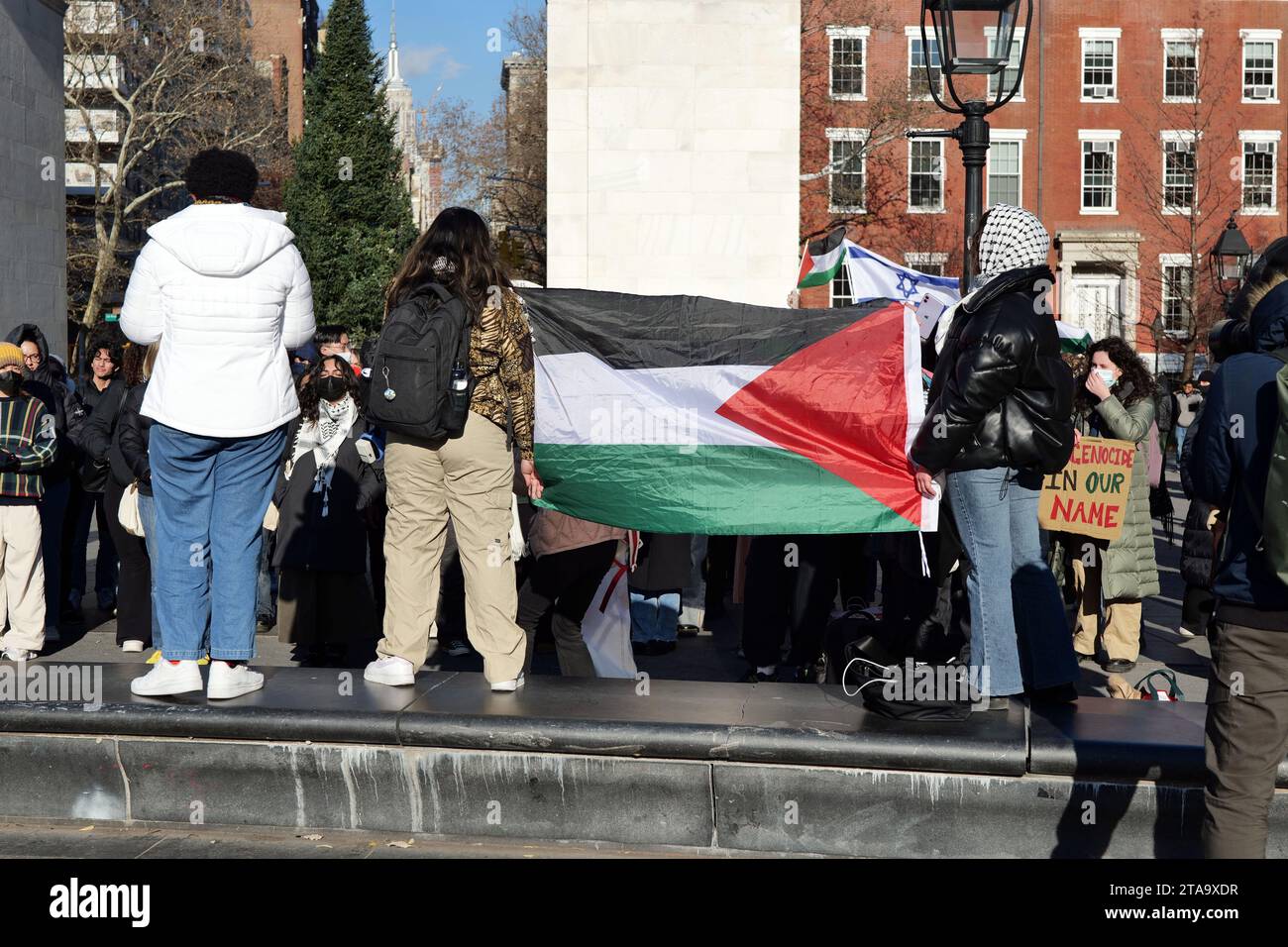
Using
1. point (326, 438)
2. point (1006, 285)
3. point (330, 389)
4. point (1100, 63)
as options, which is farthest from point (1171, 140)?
point (1006, 285)

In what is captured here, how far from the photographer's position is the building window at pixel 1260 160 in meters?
49.0

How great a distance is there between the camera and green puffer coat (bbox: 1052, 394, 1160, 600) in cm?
902

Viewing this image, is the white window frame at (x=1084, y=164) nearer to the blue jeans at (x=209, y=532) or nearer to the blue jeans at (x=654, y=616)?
the blue jeans at (x=654, y=616)

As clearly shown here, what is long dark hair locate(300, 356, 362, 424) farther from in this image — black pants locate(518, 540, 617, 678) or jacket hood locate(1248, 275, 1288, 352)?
jacket hood locate(1248, 275, 1288, 352)

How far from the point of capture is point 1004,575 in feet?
18.3

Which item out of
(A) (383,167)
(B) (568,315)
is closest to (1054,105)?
(A) (383,167)

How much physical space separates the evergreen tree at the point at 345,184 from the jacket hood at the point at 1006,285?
56.4m

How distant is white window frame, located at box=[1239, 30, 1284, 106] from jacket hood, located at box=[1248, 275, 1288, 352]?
51.1m

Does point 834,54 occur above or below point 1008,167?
above

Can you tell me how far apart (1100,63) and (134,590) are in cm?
4670

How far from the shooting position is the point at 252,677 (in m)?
5.99

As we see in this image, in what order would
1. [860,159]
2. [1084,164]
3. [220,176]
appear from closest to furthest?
[220,176]
[860,159]
[1084,164]

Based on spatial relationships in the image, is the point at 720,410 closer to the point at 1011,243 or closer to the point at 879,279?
the point at 1011,243

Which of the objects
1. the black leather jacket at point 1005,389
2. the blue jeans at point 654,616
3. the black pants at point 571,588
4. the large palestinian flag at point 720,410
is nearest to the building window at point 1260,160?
the blue jeans at point 654,616
